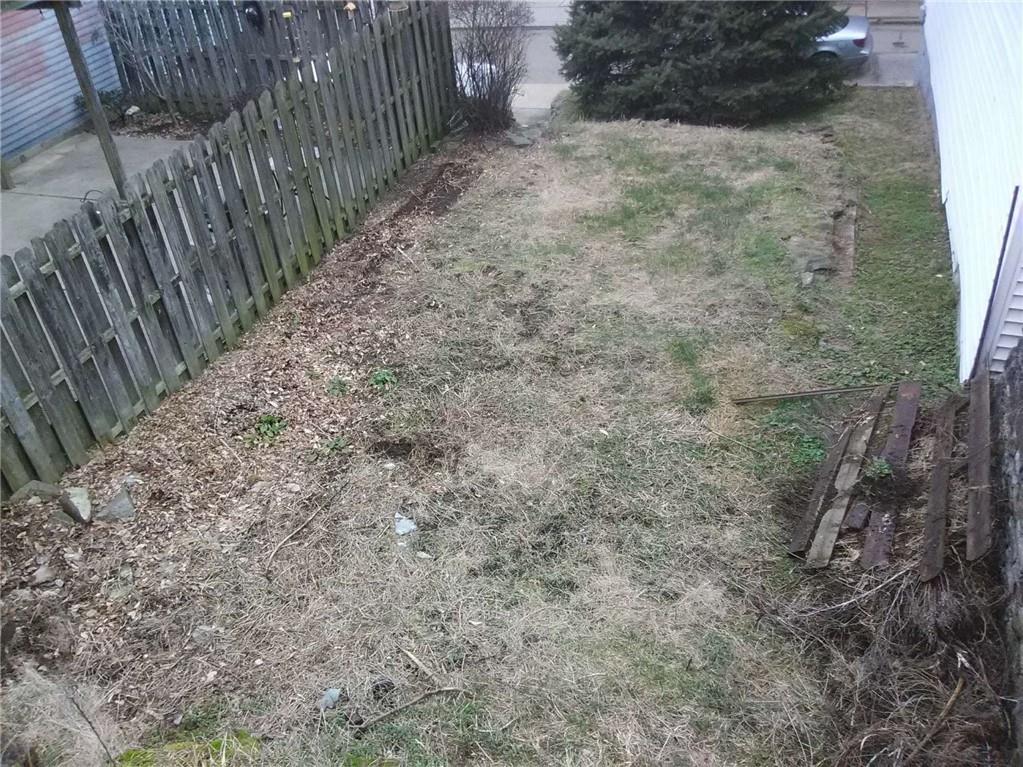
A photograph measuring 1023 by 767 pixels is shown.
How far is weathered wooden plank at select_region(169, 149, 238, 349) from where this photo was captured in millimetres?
4793

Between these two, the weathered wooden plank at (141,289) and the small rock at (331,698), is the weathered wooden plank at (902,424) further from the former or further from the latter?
the weathered wooden plank at (141,289)

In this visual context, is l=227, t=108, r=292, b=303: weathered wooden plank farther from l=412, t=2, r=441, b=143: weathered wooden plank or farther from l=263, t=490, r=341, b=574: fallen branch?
l=412, t=2, r=441, b=143: weathered wooden plank

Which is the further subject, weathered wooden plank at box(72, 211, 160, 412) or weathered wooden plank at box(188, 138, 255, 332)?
weathered wooden plank at box(188, 138, 255, 332)

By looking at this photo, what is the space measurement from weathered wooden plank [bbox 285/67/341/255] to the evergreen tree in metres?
4.49

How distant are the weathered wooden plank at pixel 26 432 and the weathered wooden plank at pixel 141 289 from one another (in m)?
0.84

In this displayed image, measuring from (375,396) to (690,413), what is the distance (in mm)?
1914

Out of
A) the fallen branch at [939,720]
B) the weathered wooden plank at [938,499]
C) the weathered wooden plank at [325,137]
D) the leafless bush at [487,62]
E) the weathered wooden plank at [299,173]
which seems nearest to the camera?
the fallen branch at [939,720]

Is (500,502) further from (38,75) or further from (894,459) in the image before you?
(38,75)

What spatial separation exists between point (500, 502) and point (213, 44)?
754cm

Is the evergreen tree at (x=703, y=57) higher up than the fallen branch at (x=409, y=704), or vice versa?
the evergreen tree at (x=703, y=57)

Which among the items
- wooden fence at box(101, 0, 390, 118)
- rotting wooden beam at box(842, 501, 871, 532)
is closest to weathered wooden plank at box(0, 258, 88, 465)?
rotting wooden beam at box(842, 501, 871, 532)

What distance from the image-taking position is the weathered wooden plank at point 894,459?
366cm

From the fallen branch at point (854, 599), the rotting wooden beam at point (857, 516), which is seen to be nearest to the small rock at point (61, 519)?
the fallen branch at point (854, 599)

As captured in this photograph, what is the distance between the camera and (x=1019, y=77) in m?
Answer: 4.43
